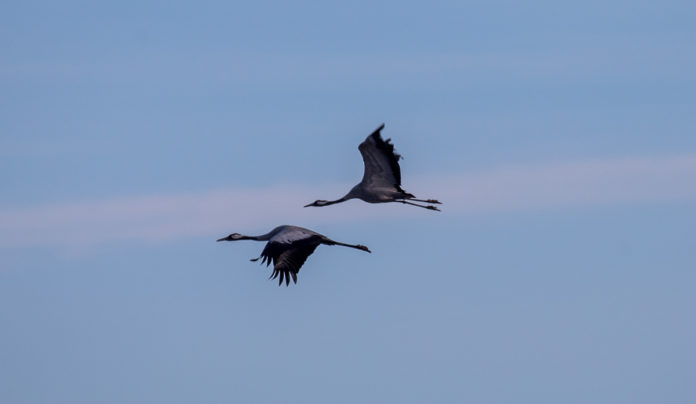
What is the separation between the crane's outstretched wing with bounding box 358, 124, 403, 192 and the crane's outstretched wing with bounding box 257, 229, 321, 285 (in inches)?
113

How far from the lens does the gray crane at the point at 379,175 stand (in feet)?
235

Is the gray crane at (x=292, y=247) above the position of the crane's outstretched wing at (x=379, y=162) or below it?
below

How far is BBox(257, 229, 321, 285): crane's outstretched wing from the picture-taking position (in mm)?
72188

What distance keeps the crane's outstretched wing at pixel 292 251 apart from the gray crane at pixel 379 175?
8.73ft

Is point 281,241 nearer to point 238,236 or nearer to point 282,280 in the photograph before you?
point 282,280

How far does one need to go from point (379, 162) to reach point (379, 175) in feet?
2.86

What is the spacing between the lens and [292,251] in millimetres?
72812

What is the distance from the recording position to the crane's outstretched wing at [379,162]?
71.5m

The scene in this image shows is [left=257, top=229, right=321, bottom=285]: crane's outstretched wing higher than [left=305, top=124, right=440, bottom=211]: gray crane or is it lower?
lower

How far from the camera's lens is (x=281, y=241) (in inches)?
2835

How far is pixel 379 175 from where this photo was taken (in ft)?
241

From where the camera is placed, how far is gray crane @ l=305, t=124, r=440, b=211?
71.6 m

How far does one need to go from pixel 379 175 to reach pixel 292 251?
161 inches

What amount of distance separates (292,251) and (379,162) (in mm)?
4363
